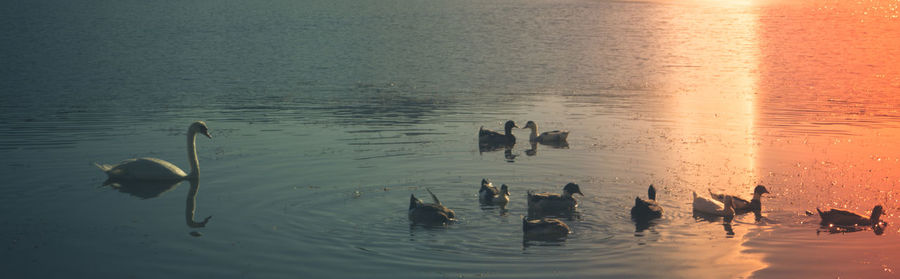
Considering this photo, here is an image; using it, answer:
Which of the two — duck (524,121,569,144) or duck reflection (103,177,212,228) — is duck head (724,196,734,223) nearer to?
duck (524,121,569,144)

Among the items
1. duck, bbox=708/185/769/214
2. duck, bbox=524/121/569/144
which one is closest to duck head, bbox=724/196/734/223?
duck, bbox=708/185/769/214

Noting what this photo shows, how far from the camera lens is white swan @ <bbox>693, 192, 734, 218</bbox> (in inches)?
659

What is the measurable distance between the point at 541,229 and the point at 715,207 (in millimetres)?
4201

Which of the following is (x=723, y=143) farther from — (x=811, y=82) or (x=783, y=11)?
(x=783, y=11)

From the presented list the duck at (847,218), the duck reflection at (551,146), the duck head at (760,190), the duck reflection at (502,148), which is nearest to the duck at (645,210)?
the duck head at (760,190)

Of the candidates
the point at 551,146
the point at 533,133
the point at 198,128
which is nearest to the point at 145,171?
the point at 198,128

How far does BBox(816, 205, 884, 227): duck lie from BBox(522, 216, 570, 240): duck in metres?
5.32

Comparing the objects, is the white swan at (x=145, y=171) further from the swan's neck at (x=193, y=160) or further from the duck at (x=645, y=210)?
the duck at (x=645, y=210)

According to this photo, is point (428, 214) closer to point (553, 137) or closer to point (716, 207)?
point (716, 207)

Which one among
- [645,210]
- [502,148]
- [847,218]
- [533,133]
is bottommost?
[847,218]

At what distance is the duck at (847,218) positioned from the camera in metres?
16.0

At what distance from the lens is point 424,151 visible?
77.3ft

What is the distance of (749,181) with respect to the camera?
20062 millimetres

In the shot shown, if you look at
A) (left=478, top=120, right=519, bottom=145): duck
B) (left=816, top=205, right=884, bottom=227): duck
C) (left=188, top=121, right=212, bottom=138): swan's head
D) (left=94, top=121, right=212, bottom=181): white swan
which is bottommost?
(left=816, top=205, right=884, bottom=227): duck
